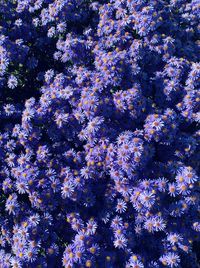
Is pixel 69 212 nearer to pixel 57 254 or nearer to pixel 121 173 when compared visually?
pixel 57 254

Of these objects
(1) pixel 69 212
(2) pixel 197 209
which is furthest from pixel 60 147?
(2) pixel 197 209

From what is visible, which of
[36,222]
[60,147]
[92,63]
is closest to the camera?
[36,222]

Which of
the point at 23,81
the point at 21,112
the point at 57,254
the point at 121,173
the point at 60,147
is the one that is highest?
the point at 23,81

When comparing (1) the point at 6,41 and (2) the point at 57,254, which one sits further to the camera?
(1) the point at 6,41

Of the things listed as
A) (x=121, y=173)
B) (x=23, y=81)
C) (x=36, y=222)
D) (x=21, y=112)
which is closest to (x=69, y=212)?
(x=36, y=222)

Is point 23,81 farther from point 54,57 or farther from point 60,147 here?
point 60,147

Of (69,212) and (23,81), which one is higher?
(23,81)

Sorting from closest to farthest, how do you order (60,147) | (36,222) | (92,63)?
1. (36,222)
2. (60,147)
3. (92,63)
